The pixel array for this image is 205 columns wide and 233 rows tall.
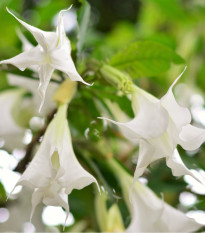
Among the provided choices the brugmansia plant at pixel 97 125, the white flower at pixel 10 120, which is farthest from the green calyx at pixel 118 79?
the white flower at pixel 10 120

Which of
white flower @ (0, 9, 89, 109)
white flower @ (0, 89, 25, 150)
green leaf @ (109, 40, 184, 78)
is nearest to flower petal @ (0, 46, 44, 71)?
white flower @ (0, 9, 89, 109)

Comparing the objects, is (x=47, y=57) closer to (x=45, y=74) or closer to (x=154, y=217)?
(x=45, y=74)

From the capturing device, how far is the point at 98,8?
2199mm

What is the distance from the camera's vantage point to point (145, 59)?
2.23 ft

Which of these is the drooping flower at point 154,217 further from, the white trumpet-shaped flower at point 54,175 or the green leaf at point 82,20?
the green leaf at point 82,20

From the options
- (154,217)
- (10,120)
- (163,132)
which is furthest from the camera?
(10,120)

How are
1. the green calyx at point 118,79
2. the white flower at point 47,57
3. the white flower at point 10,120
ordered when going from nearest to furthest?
the white flower at point 47,57 → the green calyx at point 118,79 → the white flower at point 10,120

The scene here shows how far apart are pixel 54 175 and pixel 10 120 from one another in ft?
1.19

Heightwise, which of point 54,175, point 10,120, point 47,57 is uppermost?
point 47,57

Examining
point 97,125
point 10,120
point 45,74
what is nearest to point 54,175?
point 45,74

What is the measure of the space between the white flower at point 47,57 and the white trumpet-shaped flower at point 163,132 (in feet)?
0.30

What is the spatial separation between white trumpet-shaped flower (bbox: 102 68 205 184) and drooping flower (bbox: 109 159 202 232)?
11 centimetres

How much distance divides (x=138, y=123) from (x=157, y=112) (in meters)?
0.03

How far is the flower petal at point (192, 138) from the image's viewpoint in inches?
19.6
